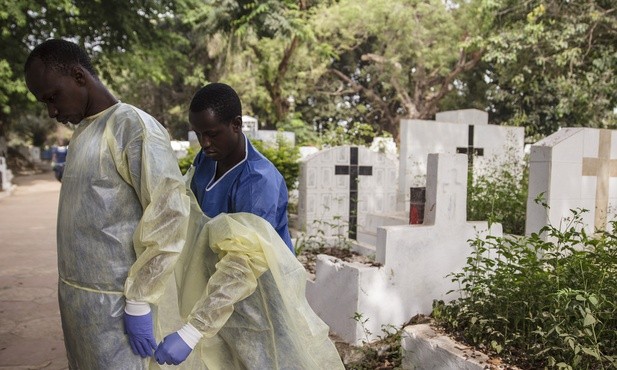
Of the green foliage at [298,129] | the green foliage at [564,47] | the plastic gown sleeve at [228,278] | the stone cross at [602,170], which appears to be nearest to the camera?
the plastic gown sleeve at [228,278]

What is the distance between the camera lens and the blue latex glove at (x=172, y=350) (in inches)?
63.4

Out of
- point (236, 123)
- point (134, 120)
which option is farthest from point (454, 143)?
point (134, 120)

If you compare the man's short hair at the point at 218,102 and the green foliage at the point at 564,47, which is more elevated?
the green foliage at the point at 564,47

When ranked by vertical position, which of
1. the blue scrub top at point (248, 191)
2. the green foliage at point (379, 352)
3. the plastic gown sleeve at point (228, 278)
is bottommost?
the green foliage at point (379, 352)

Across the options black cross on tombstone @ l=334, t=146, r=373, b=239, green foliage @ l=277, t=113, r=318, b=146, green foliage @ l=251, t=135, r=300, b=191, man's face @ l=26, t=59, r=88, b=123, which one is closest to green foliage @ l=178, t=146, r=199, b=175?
green foliage @ l=251, t=135, r=300, b=191

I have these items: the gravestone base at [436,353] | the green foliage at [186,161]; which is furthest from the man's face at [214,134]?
the green foliage at [186,161]

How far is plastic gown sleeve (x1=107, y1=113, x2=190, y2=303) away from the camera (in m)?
1.56

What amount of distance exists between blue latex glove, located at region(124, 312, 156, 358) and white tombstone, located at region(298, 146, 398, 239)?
402 centimetres

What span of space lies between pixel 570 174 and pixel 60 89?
413cm

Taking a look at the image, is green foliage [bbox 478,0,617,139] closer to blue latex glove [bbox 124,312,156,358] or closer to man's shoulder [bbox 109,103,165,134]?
A: man's shoulder [bbox 109,103,165,134]

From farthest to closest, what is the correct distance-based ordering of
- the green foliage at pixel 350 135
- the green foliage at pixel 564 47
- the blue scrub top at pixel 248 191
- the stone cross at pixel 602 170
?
the green foliage at pixel 564 47, the green foliage at pixel 350 135, the stone cross at pixel 602 170, the blue scrub top at pixel 248 191

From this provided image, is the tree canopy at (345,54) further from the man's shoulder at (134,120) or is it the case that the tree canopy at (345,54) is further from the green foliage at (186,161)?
the man's shoulder at (134,120)

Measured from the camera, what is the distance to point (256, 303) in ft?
6.24

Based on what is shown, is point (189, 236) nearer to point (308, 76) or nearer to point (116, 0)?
point (116, 0)
